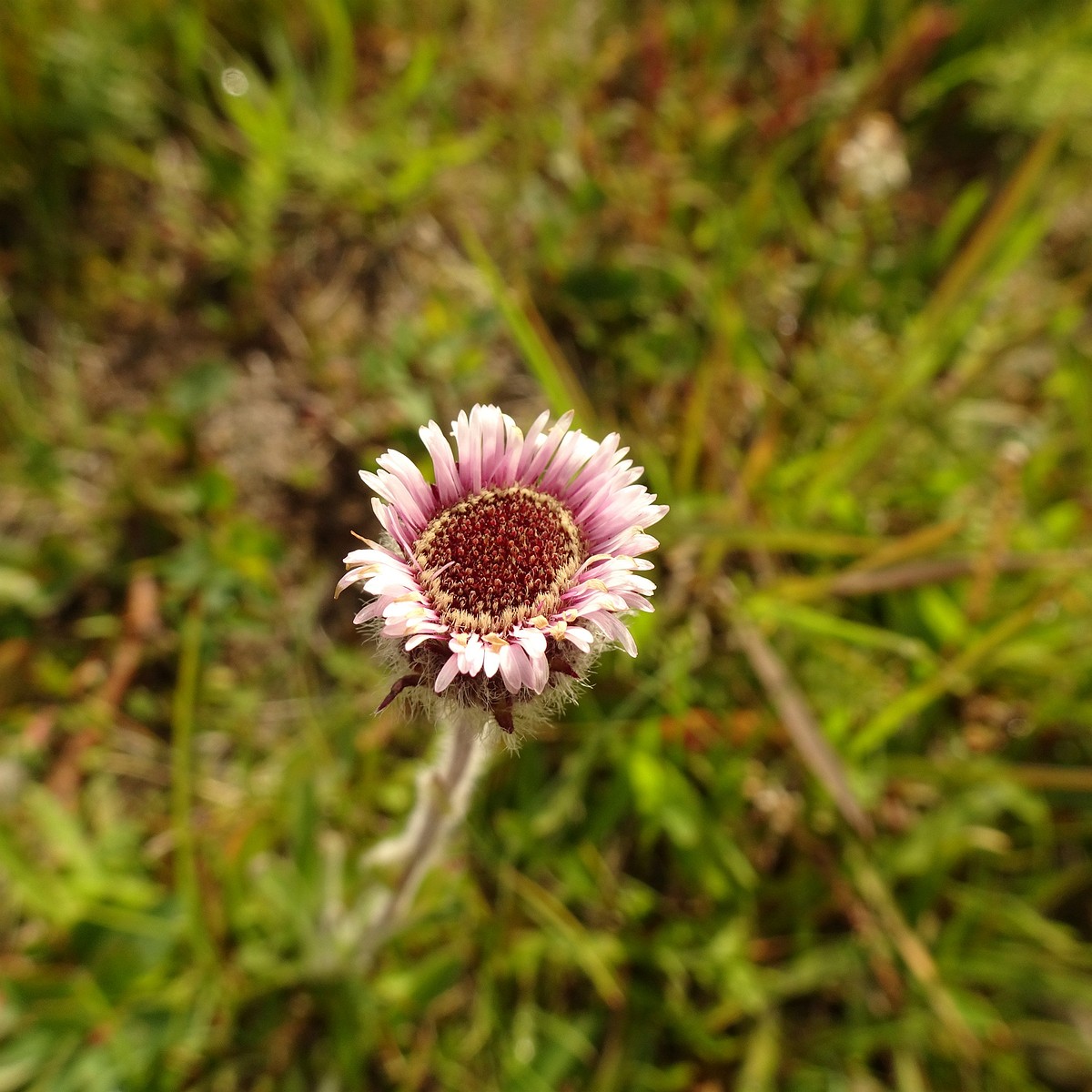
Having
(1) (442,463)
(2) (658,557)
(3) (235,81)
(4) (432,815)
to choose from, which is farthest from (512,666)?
(3) (235,81)

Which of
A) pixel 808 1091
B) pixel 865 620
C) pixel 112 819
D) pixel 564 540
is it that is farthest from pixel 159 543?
pixel 808 1091

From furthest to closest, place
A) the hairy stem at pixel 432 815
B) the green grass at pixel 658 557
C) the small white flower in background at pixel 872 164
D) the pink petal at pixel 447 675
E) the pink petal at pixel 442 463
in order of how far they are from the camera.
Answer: the small white flower in background at pixel 872 164, the green grass at pixel 658 557, the hairy stem at pixel 432 815, the pink petal at pixel 442 463, the pink petal at pixel 447 675

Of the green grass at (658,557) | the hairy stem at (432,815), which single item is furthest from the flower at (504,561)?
the green grass at (658,557)

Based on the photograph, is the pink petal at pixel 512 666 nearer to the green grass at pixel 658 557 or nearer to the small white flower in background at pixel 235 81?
the green grass at pixel 658 557

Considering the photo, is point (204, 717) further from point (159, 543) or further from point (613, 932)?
point (613, 932)

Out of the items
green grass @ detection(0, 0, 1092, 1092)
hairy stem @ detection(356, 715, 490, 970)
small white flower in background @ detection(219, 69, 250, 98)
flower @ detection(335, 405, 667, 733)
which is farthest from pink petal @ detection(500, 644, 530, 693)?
small white flower in background @ detection(219, 69, 250, 98)

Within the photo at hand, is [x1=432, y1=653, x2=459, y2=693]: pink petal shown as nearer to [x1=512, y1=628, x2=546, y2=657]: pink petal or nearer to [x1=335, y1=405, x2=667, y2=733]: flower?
[x1=335, y1=405, x2=667, y2=733]: flower
